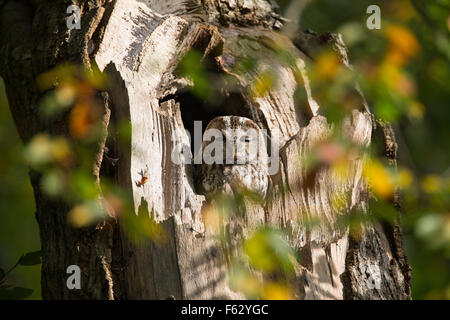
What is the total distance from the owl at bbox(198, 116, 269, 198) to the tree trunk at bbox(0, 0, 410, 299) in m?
0.09

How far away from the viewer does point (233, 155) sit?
309 cm

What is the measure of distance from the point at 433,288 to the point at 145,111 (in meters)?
3.48

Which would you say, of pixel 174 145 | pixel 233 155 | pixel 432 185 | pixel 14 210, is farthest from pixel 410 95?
pixel 14 210

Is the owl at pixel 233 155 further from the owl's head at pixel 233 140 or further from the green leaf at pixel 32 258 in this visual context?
the green leaf at pixel 32 258

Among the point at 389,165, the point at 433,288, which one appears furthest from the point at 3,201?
the point at 389,165

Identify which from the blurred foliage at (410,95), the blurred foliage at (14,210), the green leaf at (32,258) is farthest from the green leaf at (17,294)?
the blurred foliage at (14,210)

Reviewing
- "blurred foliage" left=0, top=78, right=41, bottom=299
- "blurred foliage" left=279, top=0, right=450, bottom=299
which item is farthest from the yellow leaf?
"blurred foliage" left=0, top=78, right=41, bottom=299

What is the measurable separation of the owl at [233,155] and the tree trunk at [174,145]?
0.09 metres

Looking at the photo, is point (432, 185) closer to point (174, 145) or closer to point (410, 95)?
point (410, 95)

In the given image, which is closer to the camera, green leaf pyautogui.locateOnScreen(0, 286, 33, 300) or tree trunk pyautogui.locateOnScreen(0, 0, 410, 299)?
tree trunk pyautogui.locateOnScreen(0, 0, 410, 299)

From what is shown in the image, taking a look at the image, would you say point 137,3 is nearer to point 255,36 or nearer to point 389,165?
point 255,36

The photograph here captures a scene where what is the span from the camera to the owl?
2766 mm

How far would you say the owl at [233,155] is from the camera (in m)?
2.77

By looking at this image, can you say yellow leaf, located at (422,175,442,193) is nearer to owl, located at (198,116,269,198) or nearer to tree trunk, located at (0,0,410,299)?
tree trunk, located at (0,0,410,299)
